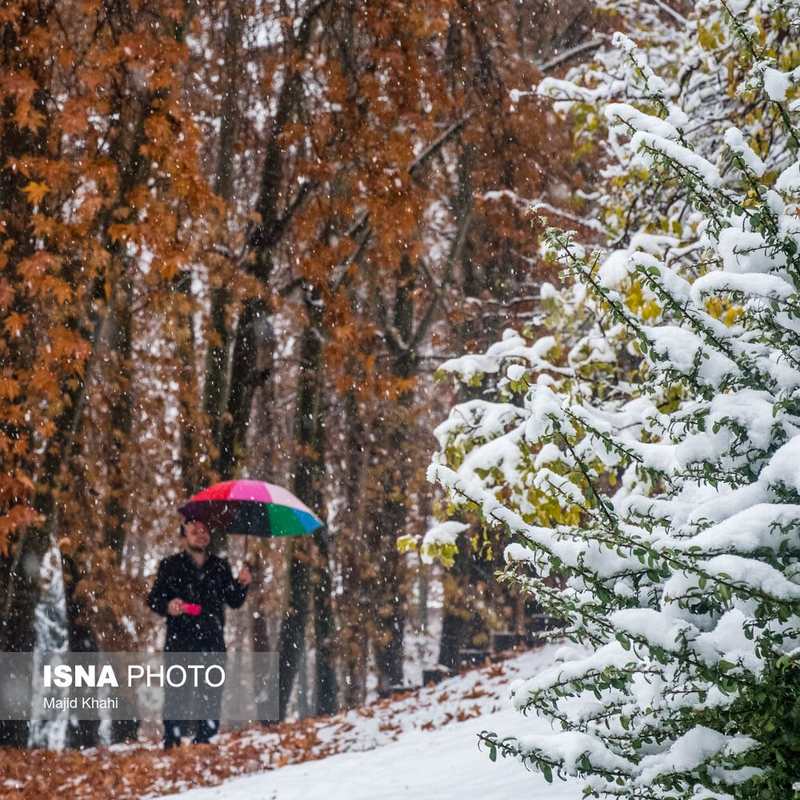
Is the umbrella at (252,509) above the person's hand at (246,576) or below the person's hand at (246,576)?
above

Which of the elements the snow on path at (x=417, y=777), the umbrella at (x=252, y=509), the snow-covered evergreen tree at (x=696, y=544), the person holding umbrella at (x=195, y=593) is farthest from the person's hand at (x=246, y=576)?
the snow-covered evergreen tree at (x=696, y=544)

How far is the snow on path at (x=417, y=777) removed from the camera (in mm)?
5496

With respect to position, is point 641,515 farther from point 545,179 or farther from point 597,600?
point 545,179

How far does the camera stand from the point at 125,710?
12.2m

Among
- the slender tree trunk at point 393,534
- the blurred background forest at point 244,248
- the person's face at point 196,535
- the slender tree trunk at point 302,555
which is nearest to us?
the person's face at point 196,535

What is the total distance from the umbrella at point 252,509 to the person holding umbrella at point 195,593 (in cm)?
53

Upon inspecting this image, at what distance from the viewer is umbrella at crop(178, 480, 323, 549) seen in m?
9.23

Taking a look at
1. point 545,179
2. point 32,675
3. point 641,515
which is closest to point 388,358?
point 545,179

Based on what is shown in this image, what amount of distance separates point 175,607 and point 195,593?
27 cm

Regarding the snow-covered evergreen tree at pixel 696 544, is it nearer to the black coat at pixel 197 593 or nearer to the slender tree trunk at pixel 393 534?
the black coat at pixel 197 593

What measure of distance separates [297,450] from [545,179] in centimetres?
520

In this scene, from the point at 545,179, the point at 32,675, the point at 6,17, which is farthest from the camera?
the point at 545,179

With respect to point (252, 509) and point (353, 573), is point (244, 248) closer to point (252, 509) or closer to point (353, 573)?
point (252, 509)

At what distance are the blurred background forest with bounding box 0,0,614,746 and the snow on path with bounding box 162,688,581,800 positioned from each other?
3.09m
